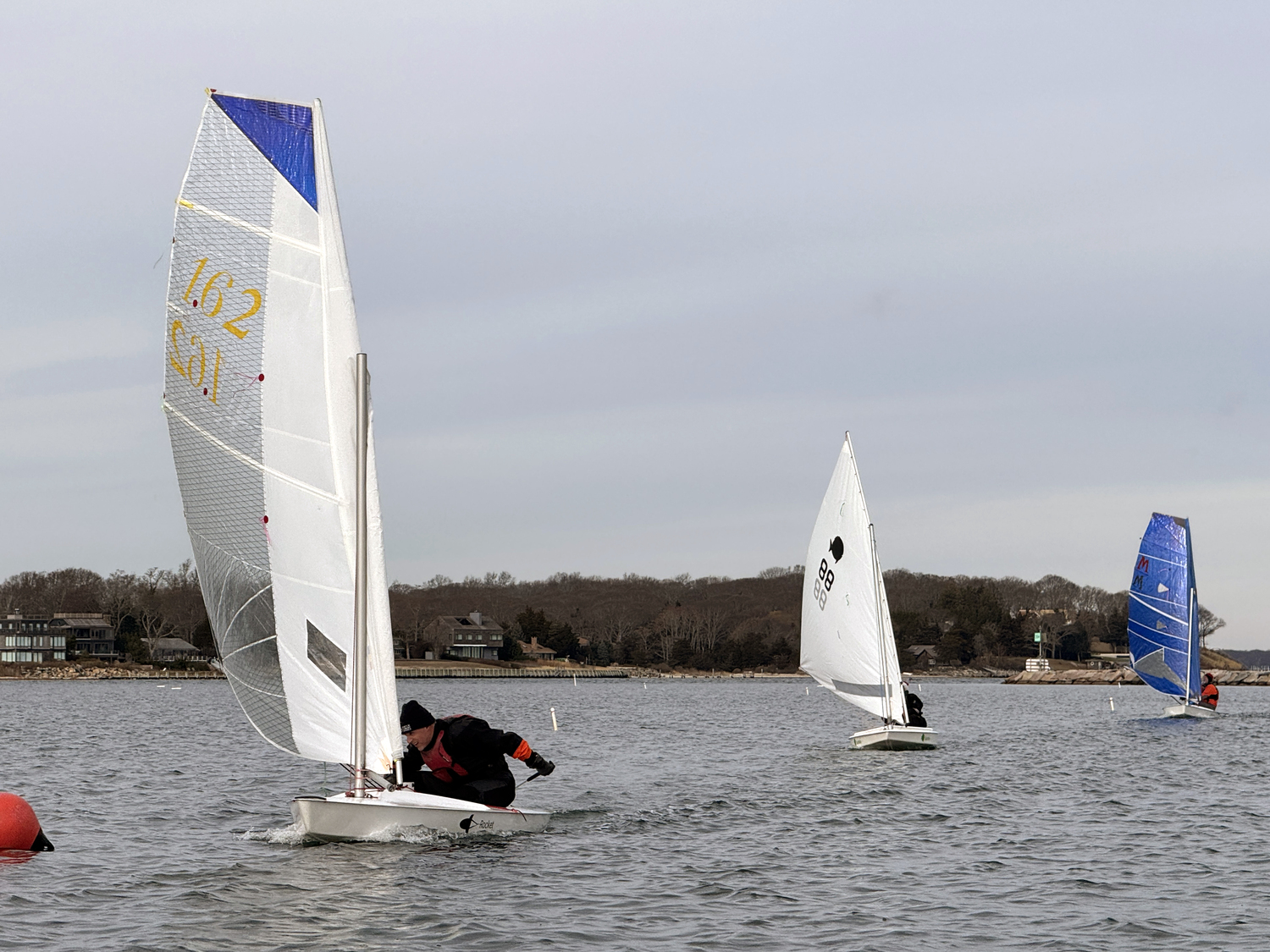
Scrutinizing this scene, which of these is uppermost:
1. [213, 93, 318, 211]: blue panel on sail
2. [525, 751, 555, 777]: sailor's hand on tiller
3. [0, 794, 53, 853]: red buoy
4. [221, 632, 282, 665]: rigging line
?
[213, 93, 318, 211]: blue panel on sail

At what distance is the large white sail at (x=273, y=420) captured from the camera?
535 inches

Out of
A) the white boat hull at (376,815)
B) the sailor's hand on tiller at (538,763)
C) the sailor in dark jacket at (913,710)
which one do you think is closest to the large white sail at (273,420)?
the white boat hull at (376,815)

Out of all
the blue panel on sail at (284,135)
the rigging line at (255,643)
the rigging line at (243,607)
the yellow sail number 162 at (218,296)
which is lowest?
the rigging line at (255,643)

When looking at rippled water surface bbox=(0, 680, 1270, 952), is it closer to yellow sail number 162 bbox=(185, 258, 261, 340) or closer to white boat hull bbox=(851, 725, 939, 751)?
white boat hull bbox=(851, 725, 939, 751)

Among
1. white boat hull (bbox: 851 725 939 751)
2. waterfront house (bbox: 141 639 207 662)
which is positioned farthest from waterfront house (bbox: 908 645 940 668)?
white boat hull (bbox: 851 725 939 751)

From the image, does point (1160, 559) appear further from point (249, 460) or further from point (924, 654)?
point (924, 654)

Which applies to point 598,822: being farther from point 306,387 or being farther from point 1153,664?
point 1153,664

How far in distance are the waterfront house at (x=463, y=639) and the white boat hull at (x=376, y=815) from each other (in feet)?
558

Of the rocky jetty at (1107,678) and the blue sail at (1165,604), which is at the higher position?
the blue sail at (1165,604)

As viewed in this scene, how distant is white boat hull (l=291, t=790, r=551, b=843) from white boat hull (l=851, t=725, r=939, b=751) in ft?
60.7

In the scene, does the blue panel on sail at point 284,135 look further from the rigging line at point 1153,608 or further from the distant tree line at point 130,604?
the distant tree line at point 130,604

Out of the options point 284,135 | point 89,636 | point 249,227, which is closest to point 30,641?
point 89,636

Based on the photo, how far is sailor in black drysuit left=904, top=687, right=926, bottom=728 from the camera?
33.3m

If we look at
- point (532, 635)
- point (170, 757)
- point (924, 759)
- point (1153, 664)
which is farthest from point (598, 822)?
point (532, 635)
